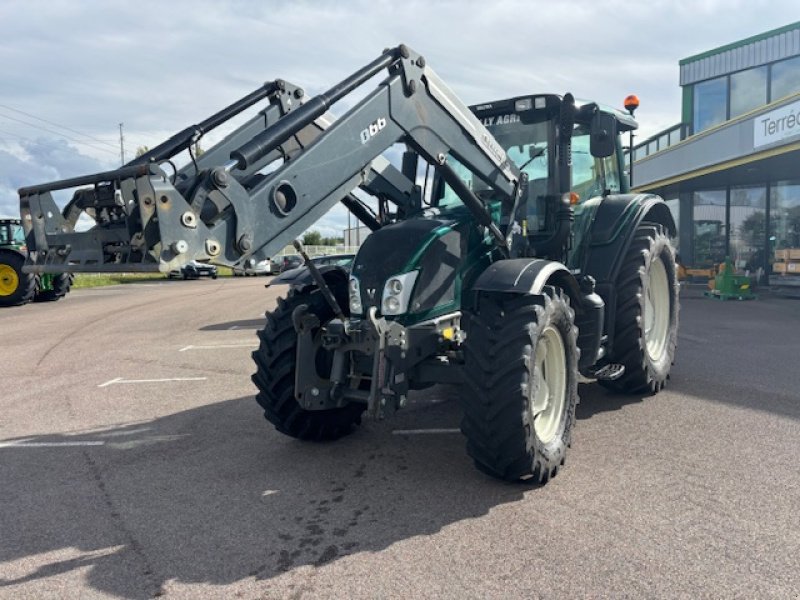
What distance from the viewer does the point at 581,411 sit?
20.0 ft

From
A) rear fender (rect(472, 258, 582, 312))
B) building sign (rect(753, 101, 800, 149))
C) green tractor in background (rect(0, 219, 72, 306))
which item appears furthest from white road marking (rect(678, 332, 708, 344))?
green tractor in background (rect(0, 219, 72, 306))

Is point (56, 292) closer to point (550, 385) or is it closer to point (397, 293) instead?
point (397, 293)

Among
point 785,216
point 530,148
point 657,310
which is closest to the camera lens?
point 530,148

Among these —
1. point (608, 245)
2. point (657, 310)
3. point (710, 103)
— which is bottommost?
point (657, 310)

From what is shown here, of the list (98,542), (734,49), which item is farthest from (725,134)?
(98,542)

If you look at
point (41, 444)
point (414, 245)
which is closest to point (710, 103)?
point (414, 245)

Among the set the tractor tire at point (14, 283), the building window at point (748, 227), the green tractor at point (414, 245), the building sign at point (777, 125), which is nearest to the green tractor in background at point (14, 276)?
the tractor tire at point (14, 283)

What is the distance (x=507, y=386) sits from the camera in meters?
4.11

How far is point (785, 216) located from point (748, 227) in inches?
49.0

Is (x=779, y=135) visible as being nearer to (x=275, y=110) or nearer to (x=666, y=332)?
(x=666, y=332)

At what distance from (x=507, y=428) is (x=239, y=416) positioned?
311cm

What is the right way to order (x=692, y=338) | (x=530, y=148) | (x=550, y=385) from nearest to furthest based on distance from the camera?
(x=550, y=385)
(x=530, y=148)
(x=692, y=338)

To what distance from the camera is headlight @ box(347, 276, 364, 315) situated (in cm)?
482

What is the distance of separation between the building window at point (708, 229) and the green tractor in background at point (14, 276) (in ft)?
61.9
